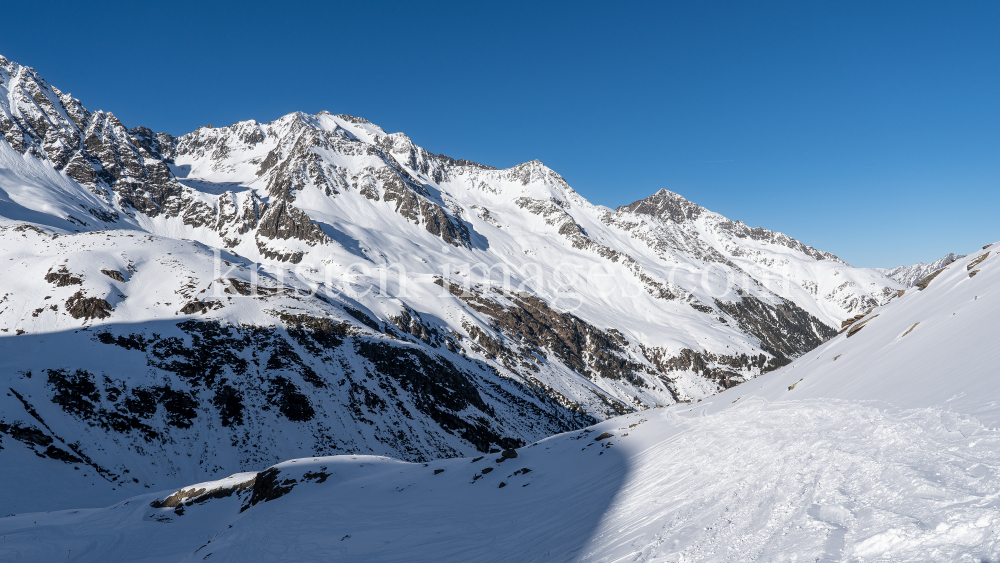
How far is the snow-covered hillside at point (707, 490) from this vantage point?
6.71 meters

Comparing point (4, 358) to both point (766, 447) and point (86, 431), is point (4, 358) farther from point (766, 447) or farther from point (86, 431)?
point (766, 447)

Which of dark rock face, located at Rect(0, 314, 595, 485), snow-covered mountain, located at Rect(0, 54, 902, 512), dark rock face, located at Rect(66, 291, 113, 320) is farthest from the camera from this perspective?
dark rock face, located at Rect(66, 291, 113, 320)

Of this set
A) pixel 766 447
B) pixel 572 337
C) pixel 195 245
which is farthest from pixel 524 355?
pixel 766 447

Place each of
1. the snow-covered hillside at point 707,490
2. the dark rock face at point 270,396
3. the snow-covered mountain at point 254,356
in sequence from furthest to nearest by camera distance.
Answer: the dark rock face at point 270,396 → the snow-covered mountain at point 254,356 → the snow-covered hillside at point 707,490

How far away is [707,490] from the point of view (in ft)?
33.8

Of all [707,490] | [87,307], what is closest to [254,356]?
[87,307]

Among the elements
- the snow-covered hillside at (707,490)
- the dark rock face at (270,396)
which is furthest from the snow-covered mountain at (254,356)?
the snow-covered hillside at (707,490)

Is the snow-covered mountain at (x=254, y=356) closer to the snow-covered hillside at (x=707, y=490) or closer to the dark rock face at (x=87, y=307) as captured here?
the dark rock face at (x=87, y=307)

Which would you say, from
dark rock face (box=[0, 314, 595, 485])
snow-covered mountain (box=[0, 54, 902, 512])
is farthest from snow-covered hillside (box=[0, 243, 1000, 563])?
dark rock face (box=[0, 314, 595, 485])

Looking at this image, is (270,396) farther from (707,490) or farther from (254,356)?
(707,490)

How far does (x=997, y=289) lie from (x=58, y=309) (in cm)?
7879

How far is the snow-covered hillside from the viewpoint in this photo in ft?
22.0

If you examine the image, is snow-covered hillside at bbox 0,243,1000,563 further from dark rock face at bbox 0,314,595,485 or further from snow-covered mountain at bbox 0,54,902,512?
dark rock face at bbox 0,314,595,485

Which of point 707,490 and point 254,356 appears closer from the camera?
point 707,490
